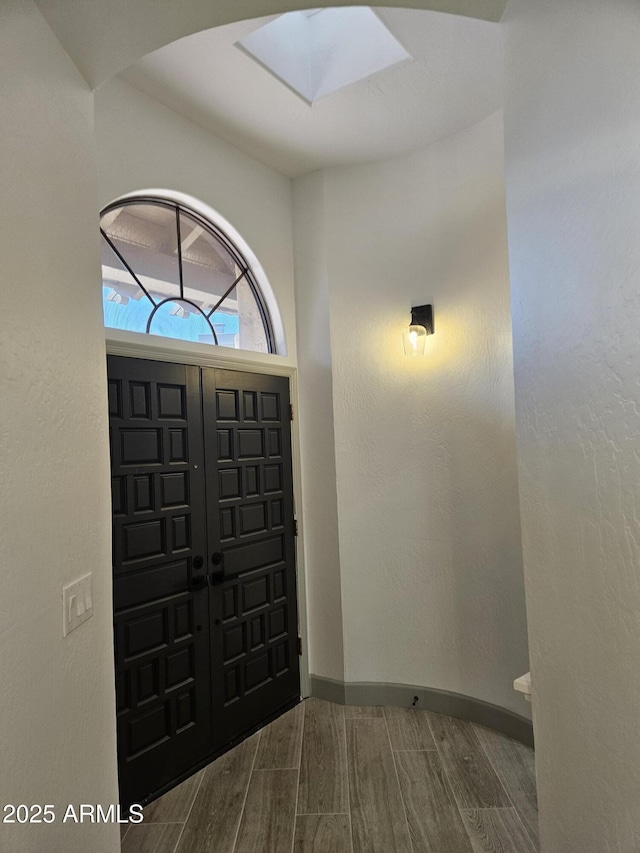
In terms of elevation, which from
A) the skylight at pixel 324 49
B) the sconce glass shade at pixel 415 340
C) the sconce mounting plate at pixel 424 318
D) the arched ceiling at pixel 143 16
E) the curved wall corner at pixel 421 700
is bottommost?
the curved wall corner at pixel 421 700

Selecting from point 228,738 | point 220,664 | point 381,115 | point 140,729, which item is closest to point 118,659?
point 140,729

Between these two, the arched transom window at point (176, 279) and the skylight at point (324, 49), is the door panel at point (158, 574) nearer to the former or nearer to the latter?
the arched transom window at point (176, 279)

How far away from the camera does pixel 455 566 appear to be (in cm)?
293

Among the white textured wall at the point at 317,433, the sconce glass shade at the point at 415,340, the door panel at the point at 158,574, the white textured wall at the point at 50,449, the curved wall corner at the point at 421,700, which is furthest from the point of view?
the white textured wall at the point at 317,433

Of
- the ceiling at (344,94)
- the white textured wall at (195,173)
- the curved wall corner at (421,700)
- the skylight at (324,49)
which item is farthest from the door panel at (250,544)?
the skylight at (324,49)

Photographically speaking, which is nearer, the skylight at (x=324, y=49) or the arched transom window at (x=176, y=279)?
the skylight at (x=324, y=49)

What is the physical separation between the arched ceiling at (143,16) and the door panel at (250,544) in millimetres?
1487

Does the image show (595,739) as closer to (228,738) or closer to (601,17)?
(601,17)

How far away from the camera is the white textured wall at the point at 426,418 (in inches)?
108

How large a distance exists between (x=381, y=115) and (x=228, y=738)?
3.29 m

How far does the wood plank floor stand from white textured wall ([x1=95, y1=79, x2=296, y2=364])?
2.15 metres

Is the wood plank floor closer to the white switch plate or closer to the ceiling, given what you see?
the white switch plate

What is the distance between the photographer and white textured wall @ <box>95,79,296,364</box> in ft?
7.55

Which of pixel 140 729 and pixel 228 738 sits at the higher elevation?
pixel 140 729
